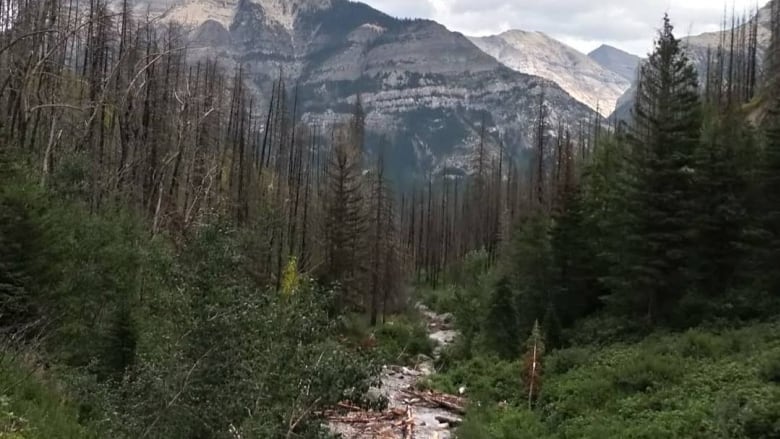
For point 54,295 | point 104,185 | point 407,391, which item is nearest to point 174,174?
point 104,185

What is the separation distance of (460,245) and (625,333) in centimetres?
5280

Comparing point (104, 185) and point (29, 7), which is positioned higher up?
point (29, 7)

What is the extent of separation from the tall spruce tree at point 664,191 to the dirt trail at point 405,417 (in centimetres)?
830

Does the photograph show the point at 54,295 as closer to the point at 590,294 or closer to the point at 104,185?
the point at 104,185

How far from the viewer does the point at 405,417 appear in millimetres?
20016

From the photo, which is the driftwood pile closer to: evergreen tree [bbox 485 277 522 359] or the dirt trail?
the dirt trail

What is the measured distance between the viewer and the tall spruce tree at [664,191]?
81.0 feet

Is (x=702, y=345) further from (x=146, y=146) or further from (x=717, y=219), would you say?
(x=146, y=146)

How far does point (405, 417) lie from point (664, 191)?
12787 millimetres

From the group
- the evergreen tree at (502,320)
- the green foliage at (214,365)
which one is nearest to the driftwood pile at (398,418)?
the green foliage at (214,365)

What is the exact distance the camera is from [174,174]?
1238 inches

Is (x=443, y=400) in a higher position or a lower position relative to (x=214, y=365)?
lower

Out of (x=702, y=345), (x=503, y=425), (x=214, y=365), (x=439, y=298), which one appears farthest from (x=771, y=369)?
(x=439, y=298)

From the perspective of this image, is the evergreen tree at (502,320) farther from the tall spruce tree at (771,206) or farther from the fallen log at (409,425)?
the fallen log at (409,425)
